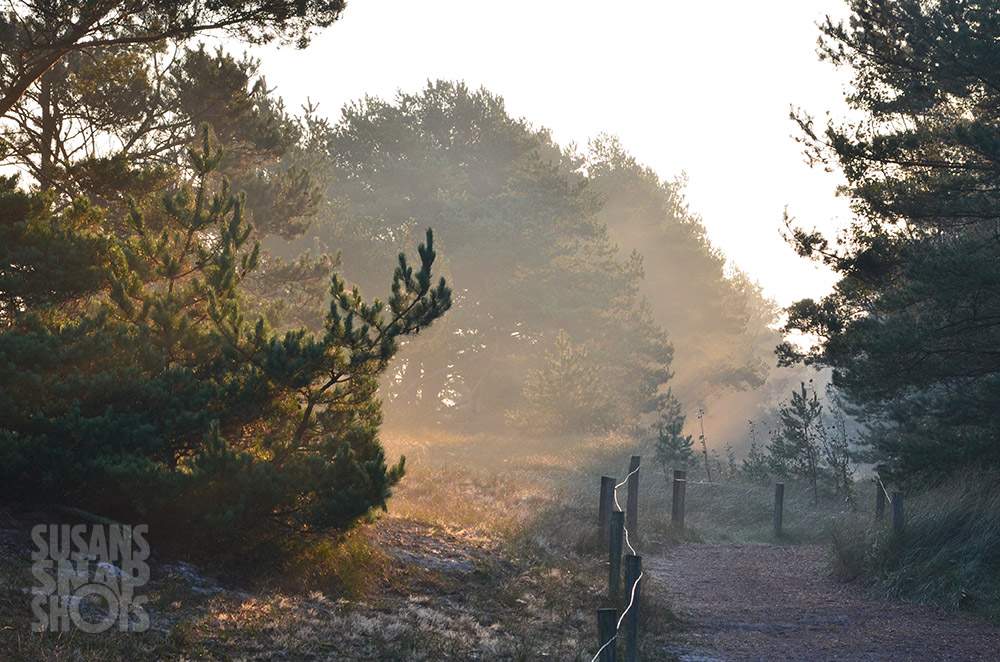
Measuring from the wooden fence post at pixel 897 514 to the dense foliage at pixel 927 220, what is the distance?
1205 millimetres

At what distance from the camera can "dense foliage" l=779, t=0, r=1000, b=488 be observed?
10578 mm

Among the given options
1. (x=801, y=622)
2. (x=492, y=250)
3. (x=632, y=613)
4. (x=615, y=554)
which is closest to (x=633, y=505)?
(x=801, y=622)

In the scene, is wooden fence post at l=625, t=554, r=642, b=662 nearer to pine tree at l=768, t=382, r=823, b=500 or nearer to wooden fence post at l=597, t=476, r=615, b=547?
wooden fence post at l=597, t=476, r=615, b=547

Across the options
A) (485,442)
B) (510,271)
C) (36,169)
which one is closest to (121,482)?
(36,169)

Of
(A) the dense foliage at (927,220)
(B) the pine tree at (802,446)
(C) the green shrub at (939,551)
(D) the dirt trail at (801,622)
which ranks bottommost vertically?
(D) the dirt trail at (801,622)

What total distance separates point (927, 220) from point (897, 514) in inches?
183

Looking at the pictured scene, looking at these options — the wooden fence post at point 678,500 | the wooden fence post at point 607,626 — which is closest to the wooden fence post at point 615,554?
the wooden fence post at point 607,626

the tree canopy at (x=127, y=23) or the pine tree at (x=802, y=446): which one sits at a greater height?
the tree canopy at (x=127, y=23)

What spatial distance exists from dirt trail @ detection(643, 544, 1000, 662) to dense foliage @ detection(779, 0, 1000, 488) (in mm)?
2764

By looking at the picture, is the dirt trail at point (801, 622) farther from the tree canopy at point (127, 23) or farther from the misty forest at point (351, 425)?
the tree canopy at point (127, 23)

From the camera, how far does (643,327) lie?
144 feet

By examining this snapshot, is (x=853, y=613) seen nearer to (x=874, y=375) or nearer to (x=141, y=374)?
(x=874, y=375)

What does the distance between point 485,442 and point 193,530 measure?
83.1 feet

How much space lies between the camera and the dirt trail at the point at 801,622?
7.39m
